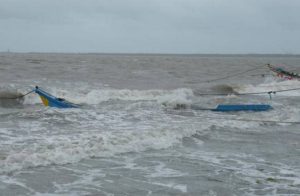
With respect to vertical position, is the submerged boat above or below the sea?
above

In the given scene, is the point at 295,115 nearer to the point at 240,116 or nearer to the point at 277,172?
the point at 240,116

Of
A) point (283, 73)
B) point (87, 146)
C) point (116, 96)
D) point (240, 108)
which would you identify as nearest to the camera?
point (87, 146)

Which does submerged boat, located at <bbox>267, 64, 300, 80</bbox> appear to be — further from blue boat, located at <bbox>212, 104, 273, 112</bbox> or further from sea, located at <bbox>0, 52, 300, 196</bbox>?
sea, located at <bbox>0, 52, 300, 196</bbox>

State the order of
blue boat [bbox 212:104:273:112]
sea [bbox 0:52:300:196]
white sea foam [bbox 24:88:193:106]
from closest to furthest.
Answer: sea [bbox 0:52:300:196], blue boat [bbox 212:104:273:112], white sea foam [bbox 24:88:193:106]

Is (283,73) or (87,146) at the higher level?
(283,73)

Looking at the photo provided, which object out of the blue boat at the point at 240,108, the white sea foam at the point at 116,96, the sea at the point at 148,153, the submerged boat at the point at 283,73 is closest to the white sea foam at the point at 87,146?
the sea at the point at 148,153

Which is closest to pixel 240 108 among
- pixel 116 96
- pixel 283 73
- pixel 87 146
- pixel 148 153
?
pixel 283 73

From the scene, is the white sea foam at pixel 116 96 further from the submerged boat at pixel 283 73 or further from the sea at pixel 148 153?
the submerged boat at pixel 283 73

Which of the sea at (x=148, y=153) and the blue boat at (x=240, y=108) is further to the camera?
the blue boat at (x=240, y=108)

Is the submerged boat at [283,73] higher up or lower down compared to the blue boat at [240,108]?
higher up

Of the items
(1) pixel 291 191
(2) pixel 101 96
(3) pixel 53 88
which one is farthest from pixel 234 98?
(1) pixel 291 191

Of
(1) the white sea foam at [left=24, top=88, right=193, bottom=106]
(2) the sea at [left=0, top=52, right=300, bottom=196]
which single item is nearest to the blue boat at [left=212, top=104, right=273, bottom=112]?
(2) the sea at [left=0, top=52, right=300, bottom=196]

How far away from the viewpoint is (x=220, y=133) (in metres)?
11.7

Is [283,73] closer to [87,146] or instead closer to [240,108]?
[240,108]
